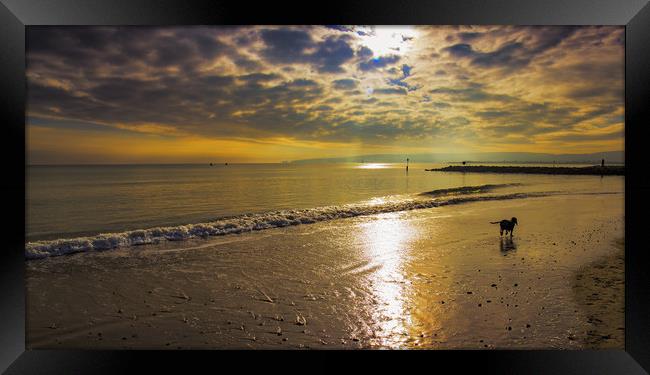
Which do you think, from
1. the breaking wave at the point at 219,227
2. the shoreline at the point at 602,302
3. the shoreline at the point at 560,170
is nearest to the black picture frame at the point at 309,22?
the shoreline at the point at 602,302

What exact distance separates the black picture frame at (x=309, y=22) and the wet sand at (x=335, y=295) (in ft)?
0.53

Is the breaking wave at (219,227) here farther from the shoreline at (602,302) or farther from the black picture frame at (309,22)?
the shoreline at (602,302)

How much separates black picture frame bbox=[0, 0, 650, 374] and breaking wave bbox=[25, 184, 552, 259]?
146 centimetres

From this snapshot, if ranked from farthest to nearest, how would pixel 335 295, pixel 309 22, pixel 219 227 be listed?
pixel 219 227
pixel 335 295
pixel 309 22

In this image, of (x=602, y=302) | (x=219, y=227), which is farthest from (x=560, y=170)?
(x=219, y=227)

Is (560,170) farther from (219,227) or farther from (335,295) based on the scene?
(335,295)

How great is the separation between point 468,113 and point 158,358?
8784 mm

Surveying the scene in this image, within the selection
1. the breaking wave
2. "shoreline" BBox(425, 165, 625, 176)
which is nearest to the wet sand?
the breaking wave

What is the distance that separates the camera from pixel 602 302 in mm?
3236

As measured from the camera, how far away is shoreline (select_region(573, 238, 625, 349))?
116 inches

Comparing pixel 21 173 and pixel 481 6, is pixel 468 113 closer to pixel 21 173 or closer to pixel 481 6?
pixel 481 6

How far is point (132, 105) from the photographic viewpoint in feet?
37.3

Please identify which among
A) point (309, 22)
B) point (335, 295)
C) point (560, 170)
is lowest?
point (335, 295)

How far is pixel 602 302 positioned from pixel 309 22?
3811 mm
